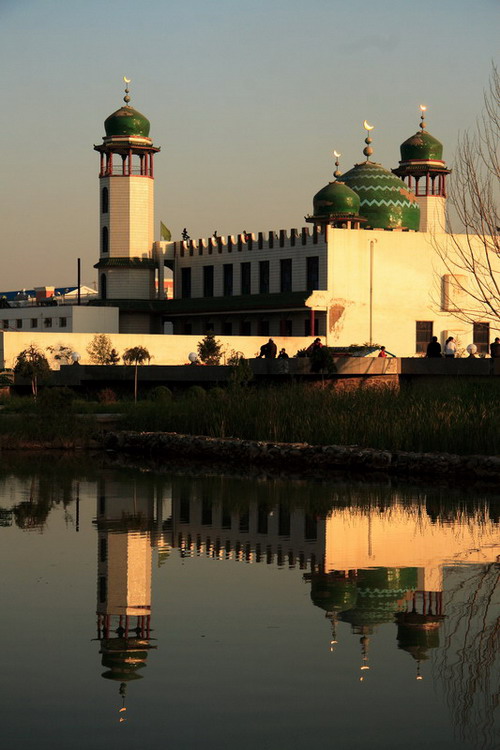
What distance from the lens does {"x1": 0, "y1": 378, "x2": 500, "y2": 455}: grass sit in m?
21.9

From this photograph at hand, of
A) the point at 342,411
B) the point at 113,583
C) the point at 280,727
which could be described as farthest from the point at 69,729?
the point at 342,411

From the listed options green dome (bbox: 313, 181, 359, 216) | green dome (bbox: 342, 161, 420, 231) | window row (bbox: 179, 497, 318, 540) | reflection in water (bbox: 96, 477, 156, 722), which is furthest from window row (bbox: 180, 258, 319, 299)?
window row (bbox: 179, 497, 318, 540)

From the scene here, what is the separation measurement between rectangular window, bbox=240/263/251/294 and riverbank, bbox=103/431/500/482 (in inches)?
1432

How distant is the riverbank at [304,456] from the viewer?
67.5ft

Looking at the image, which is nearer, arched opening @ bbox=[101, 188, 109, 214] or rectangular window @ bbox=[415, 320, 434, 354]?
rectangular window @ bbox=[415, 320, 434, 354]

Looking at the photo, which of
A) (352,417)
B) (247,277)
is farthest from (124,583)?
(247,277)

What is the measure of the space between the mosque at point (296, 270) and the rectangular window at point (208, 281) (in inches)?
2.1

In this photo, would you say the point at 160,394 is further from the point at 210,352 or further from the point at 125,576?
the point at 125,576

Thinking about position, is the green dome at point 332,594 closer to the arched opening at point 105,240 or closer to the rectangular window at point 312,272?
the rectangular window at point 312,272

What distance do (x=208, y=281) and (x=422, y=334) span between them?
12.1 meters

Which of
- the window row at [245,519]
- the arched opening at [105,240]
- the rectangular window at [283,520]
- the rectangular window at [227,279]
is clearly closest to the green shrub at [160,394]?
the window row at [245,519]

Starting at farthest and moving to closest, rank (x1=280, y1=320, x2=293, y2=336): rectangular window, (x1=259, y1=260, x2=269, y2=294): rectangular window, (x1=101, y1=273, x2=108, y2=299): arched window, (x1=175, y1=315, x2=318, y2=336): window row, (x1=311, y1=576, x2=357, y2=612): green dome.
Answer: (x1=101, y1=273, x2=108, y2=299): arched window < (x1=259, y1=260, x2=269, y2=294): rectangular window < (x1=280, y1=320, x2=293, y2=336): rectangular window < (x1=175, y1=315, x2=318, y2=336): window row < (x1=311, y1=576, x2=357, y2=612): green dome

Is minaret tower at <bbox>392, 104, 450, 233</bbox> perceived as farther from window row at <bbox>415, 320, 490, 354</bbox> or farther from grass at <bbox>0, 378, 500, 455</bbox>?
grass at <bbox>0, 378, 500, 455</bbox>

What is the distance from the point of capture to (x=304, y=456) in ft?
74.2
